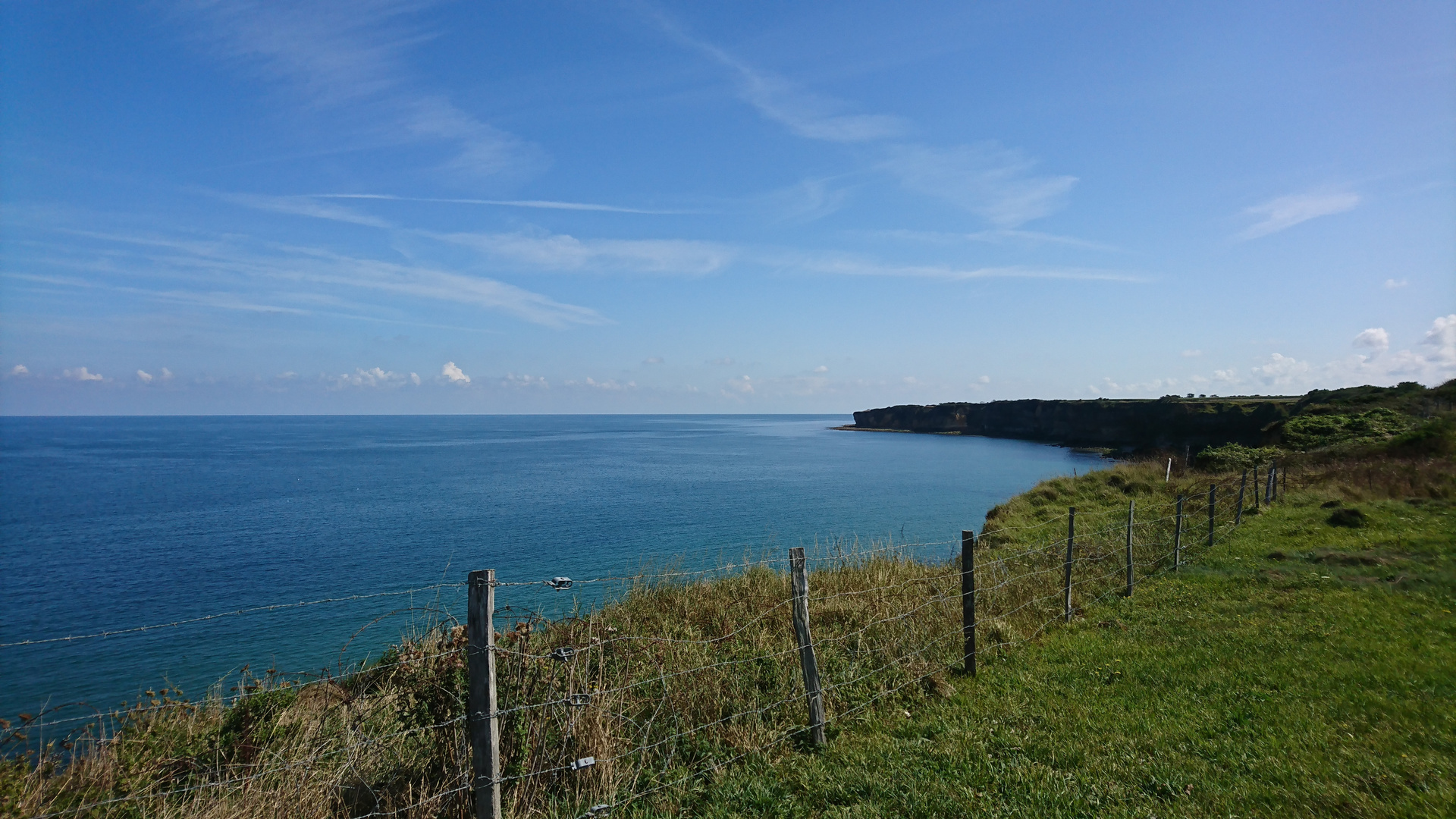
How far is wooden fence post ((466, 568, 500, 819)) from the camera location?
4555mm

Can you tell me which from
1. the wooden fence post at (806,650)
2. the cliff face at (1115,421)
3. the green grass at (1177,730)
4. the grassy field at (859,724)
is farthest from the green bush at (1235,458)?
the wooden fence post at (806,650)

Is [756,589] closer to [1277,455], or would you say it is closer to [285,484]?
[1277,455]

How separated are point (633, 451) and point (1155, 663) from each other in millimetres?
91132

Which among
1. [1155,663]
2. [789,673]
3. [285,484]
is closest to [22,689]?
[789,673]

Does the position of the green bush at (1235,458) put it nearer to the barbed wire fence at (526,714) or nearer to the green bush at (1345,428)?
the green bush at (1345,428)

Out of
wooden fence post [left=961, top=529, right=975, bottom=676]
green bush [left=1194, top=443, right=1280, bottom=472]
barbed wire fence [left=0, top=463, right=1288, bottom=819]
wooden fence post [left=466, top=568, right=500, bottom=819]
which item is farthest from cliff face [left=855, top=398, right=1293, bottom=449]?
wooden fence post [left=466, top=568, right=500, bottom=819]

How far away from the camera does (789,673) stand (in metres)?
7.47

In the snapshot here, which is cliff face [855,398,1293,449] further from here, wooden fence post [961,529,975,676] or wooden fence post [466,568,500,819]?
wooden fence post [466,568,500,819]

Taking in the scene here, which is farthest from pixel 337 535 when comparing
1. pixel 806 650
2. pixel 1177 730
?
pixel 1177 730

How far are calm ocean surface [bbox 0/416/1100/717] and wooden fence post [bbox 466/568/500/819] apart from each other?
117 inches

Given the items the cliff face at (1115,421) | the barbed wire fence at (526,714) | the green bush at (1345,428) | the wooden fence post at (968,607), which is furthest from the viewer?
the cliff face at (1115,421)

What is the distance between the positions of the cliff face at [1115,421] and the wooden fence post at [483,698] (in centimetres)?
5250

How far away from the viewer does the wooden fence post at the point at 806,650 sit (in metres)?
6.50

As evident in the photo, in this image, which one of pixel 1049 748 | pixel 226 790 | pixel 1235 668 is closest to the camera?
pixel 226 790
